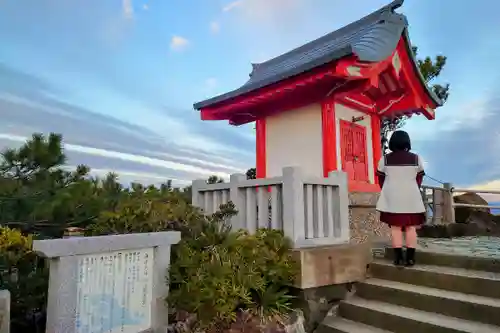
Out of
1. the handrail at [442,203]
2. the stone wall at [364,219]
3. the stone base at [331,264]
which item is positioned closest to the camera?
the stone base at [331,264]

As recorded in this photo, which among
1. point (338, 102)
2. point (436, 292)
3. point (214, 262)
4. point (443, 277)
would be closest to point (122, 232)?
point (214, 262)

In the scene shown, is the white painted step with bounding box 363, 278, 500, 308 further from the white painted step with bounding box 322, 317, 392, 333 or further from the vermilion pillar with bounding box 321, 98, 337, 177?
the vermilion pillar with bounding box 321, 98, 337, 177

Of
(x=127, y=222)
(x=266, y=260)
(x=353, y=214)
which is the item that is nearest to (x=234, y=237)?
(x=266, y=260)

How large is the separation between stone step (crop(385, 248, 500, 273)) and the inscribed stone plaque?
11.7ft

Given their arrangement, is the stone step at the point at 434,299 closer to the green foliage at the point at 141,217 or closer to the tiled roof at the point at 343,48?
the green foliage at the point at 141,217

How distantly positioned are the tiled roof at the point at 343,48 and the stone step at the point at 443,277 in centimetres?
325

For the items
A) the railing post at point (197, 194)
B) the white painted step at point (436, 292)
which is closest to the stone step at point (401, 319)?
the white painted step at point (436, 292)

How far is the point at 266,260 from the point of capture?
4000mm

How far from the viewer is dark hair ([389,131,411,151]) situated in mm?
4770

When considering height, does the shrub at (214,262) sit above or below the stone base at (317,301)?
above

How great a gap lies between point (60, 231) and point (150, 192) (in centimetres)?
141

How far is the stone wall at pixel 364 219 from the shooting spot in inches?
259

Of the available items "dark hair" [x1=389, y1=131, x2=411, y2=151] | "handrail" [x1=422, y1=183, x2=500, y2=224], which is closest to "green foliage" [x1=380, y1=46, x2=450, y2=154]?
"handrail" [x1=422, y1=183, x2=500, y2=224]

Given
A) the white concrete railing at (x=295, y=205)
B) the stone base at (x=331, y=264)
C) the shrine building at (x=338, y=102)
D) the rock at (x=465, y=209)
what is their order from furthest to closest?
1. the rock at (x=465, y=209)
2. the shrine building at (x=338, y=102)
3. the white concrete railing at (x=295, y=205)
4. the stone base at (x=331, y=264)
